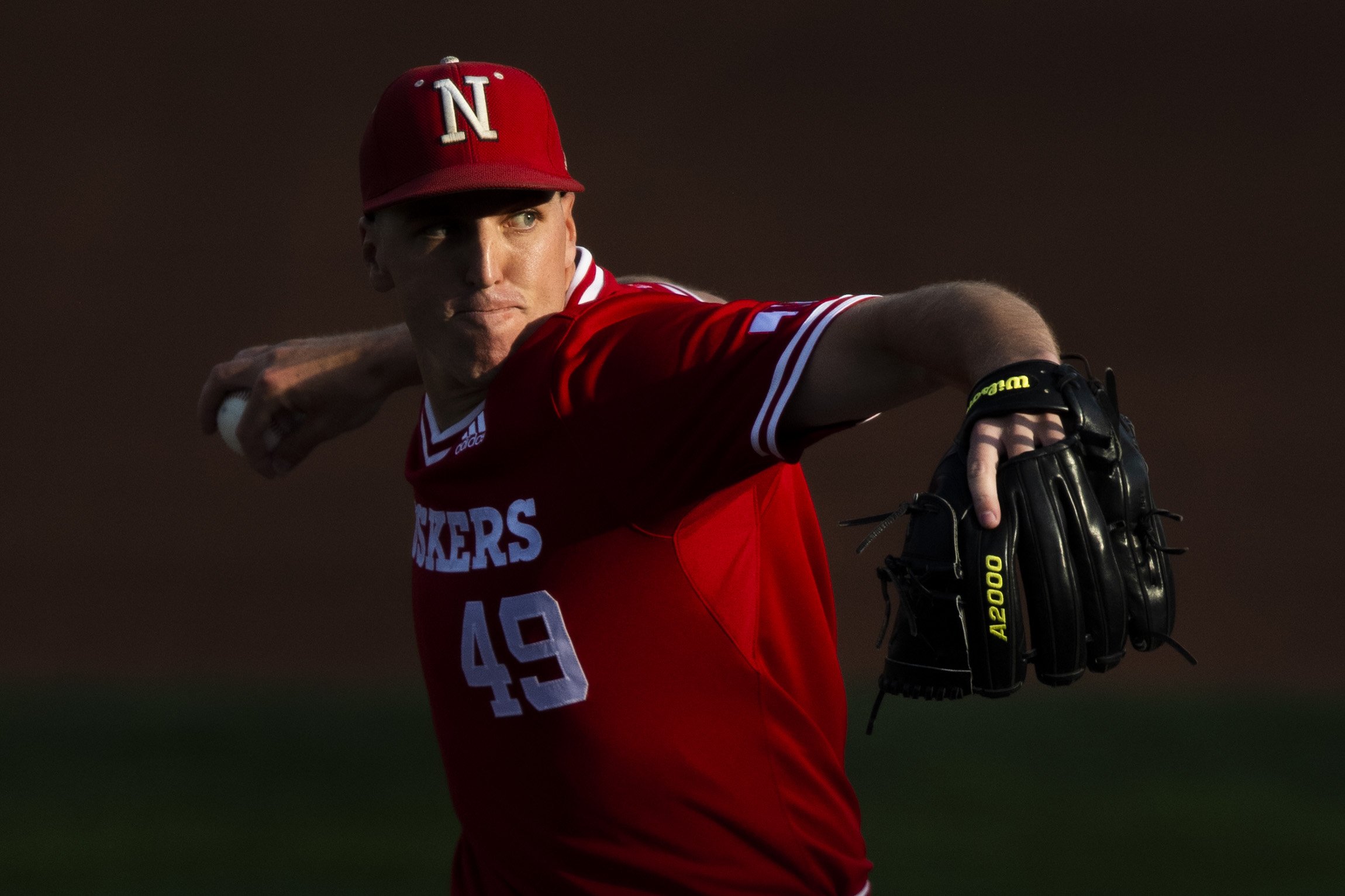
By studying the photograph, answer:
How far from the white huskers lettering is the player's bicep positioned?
55cm

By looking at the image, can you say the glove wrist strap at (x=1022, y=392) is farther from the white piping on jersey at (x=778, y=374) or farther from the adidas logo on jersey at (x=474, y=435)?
the adidas logo on jersey at (x=474, y=435)

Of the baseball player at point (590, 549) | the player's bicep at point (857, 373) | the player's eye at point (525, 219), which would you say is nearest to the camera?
the player's bicep at point (857, 373)

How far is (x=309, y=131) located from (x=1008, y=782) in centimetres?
731

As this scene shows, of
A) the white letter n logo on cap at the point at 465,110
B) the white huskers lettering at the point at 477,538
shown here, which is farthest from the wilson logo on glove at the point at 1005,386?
the white letter n logo on cap at the point at 465,110

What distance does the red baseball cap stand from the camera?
92.8 inches

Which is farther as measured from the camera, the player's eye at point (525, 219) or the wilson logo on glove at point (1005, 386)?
the player's eye at point (525, 219)

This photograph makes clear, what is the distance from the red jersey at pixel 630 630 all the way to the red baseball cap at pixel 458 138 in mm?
251

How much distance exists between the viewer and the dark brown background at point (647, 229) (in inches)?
380

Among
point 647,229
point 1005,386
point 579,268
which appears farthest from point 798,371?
point 647,229

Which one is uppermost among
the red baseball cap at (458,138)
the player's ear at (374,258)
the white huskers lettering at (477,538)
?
the red baseball cap at (458,138)

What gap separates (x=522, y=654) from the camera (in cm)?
233

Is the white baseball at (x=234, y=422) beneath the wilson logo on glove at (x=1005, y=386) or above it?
beneath

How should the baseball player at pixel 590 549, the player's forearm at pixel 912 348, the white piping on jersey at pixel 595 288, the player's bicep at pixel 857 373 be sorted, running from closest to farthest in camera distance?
the player's forearm at pixel 912 348 < the player's bicep at pixel 857 373 < the baseball player at pixel 590 549 < the white piping on jersey at pixel 595 288

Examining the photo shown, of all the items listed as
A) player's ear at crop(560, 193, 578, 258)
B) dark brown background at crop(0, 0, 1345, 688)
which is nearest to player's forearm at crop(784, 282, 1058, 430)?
player's ear at crop(560, 193, 578, 258)
